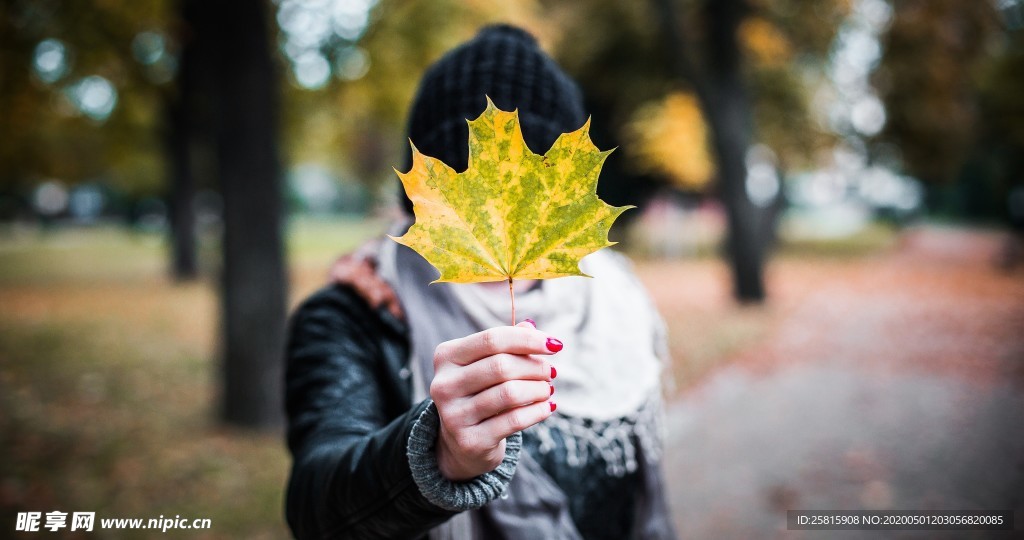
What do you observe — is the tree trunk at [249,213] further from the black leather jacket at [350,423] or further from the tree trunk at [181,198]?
the tree trunk at [181,198]

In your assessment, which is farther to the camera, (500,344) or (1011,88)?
(1011,88)

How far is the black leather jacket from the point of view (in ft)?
3.23

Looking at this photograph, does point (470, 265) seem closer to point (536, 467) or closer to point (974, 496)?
point (536, 467)

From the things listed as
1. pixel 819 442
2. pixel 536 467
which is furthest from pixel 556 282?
pixel 819 442

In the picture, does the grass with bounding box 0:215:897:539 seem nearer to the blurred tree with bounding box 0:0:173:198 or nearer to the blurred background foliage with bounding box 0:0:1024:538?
the blurred background foliage with bounding box 0:0:1024:538

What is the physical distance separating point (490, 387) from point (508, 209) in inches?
10.9

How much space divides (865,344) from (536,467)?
29.2 ft

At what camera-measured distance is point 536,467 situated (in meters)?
1.42

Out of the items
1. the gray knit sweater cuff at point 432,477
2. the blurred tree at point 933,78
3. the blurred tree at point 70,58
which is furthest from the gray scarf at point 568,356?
the blurred tree at point 933,78

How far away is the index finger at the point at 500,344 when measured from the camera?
805 millimetres

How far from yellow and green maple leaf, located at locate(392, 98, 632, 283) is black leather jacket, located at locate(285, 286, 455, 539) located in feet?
0.86

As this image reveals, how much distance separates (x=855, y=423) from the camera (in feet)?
18.9

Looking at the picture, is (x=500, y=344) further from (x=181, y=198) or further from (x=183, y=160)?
(x=181, y=198)

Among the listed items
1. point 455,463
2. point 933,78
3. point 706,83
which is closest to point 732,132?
point 706,83
